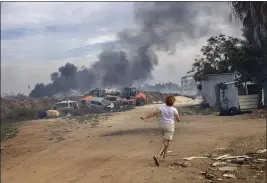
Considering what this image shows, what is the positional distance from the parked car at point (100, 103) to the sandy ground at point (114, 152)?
312cm

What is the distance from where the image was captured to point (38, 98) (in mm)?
23375

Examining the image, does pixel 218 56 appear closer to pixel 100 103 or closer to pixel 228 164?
pixel 100 103

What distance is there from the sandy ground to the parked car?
3117 millimetres

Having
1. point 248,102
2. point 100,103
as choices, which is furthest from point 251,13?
point 100,103

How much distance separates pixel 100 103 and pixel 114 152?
10009 mm

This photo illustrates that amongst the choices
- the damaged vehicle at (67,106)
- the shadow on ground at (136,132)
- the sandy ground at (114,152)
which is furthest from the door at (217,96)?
the shadow on ground at (136,132)

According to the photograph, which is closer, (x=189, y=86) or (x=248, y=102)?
(x=248, y=102)

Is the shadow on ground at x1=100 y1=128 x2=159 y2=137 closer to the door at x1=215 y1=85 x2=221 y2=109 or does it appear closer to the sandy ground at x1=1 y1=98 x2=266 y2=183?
the sandy ground at x1=1 y1=98 x2=266 y2=183

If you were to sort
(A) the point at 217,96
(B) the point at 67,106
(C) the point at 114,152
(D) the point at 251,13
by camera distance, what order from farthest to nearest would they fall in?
(A) the point at 217,96 < (B) the point at 67,106 < (D) the point at 251,13 < (C) the point at 114,152

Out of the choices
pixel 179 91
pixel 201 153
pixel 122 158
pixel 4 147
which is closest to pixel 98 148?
pixel 122 158

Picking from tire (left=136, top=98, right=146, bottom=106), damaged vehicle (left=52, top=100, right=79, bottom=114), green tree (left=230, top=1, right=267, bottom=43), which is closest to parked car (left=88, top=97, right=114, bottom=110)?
damaged vehicle (left=52, top=100, right=79, bottom=114)

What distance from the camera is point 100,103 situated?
62.2ft

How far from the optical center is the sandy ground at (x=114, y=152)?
251 inches

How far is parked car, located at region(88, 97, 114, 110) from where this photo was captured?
61.6 feet
